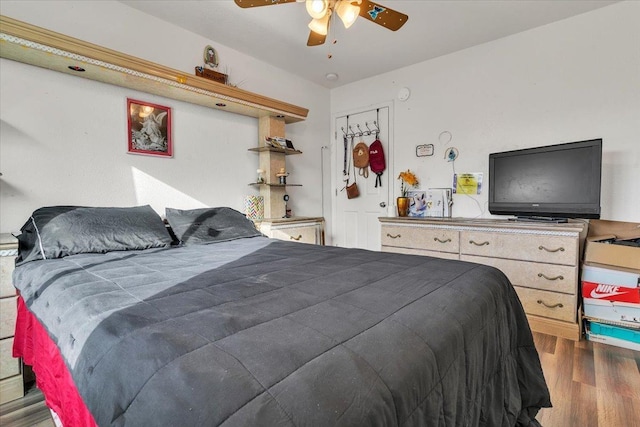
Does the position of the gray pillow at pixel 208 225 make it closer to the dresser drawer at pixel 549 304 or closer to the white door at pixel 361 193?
the white door at pixel 361 193

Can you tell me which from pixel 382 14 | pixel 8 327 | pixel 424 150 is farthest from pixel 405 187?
pixel 8 327

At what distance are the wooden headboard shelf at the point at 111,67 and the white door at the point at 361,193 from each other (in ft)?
4.86

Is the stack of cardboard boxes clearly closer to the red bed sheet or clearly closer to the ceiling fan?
Answer: the ceiling fan

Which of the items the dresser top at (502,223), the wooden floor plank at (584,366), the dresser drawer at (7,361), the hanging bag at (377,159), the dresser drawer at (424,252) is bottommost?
the wooden floor plank at (584,366)

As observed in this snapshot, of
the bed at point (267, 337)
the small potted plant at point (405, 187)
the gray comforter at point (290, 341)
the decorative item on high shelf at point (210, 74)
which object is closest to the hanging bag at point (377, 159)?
the small potted plant at point (405, 187)

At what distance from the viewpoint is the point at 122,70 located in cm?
225

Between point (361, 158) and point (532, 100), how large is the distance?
1961 mm

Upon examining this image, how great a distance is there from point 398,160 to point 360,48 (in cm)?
138

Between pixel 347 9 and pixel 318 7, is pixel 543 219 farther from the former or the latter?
pixel 318 7

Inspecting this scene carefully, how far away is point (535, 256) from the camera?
2572mm

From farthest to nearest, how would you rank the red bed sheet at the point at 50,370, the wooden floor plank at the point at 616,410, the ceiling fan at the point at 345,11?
the ceiling fan at the point at 345,11 < the wooden floor plank at the point at 616,410 < the red bed sheet at the point at 50,370

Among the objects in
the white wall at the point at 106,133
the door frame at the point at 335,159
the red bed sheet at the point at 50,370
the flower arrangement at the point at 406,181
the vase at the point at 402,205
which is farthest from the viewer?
the door frame at the point at 335,159

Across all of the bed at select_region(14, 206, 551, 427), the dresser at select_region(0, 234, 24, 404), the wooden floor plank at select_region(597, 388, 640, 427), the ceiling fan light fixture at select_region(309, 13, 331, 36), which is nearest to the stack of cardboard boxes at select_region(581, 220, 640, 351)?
the wooden floor plank at select_region(597, 388, 640, 427)

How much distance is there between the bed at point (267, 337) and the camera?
2.00ft
